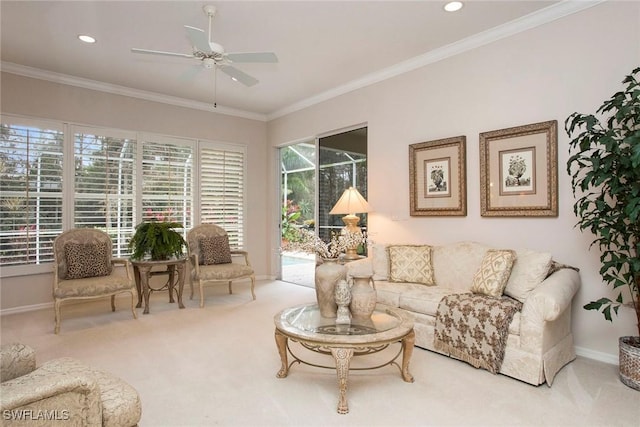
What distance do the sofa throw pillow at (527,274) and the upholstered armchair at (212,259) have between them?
10.7 ft

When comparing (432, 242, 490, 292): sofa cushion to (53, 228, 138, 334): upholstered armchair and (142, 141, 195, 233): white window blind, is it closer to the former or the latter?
(53, 228, 138, 334): upholstered armchair

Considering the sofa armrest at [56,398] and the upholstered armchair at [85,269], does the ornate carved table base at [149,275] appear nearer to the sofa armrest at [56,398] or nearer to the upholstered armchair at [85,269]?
the upholstered armchair at [85,269]

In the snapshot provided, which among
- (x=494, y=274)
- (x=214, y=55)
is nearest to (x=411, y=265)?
(x=494, y=274)

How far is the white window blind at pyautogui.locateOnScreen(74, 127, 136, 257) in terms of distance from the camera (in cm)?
492

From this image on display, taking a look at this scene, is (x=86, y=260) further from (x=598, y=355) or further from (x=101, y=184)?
(x=598, y=355)

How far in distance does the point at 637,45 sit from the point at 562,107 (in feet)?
2.04

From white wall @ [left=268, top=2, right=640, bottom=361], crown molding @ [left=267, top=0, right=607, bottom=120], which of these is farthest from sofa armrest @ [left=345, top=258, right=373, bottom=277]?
crown molding @ [left=267, top=0, right=607, bottom=120]

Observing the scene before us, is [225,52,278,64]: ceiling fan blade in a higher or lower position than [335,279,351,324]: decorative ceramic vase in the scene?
higher

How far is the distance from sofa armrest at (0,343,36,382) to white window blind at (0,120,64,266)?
3.75m

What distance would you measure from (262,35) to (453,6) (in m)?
1.81

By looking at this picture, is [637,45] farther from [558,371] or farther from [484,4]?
[558,371]

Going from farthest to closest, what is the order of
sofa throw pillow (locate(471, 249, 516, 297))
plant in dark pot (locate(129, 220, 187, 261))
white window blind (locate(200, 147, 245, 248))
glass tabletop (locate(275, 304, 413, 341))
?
1. white window blind (locate(200, 147, 245, 248))
2. plant in dark pot (locate(129, 220, 187, 261))
3. sofa throw pillow (locate(471, 249, 516, 297))
4. glass tabletop (locate(275, 304, 413, 341))

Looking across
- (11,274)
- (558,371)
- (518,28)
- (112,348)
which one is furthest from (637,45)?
(11,274)

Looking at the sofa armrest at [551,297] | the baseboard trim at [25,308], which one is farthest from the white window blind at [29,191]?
the sofa armrest at [551,297]
